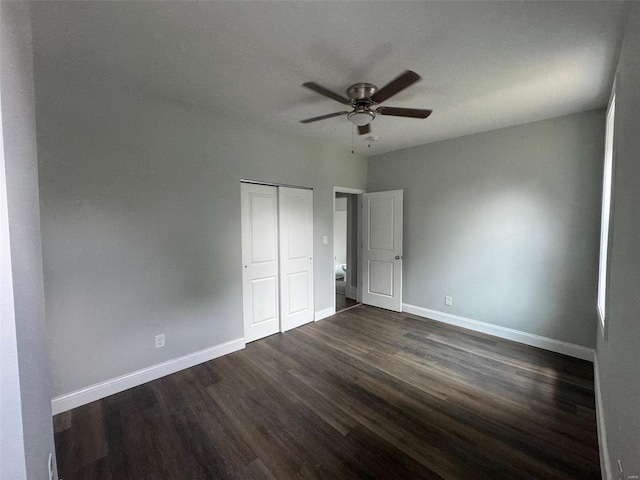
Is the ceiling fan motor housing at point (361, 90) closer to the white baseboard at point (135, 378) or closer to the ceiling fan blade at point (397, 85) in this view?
the ceiling fan blade at point (397, 85)

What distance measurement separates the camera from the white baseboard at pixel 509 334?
9.05 feet

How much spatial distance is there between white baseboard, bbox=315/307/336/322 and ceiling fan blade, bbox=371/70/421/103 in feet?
9.49

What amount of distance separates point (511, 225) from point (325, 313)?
2.70 metres

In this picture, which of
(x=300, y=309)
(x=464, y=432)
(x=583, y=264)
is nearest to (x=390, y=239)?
(x=300, y=309)

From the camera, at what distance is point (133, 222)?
2.29 metres

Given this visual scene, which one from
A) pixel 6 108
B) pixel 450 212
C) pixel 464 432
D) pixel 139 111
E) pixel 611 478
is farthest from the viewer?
pixel 450 212

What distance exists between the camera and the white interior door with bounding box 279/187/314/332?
3441 millimetres

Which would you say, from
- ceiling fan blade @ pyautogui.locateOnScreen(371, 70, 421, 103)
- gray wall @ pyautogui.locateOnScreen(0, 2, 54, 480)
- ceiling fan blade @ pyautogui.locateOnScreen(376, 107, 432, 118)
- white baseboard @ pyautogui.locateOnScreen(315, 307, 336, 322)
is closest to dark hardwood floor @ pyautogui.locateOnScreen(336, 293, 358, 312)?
white baseboard @ pyautogui.locateOnScreen(315, 307, 336, 322)

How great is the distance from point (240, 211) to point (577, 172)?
11.8 feet

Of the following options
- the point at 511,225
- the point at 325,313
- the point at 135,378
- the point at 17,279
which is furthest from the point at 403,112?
the point at 135,378

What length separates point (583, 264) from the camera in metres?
2.73

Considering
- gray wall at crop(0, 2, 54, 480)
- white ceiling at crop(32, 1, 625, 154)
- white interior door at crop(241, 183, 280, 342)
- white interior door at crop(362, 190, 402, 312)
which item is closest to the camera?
gray wall at crop(0, 2, 54, 480)

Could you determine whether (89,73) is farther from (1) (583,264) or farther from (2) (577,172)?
(1) (583,264)

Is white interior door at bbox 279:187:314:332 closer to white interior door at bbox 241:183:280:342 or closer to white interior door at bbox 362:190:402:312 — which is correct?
white interior door at bbox 241:183:280:342
